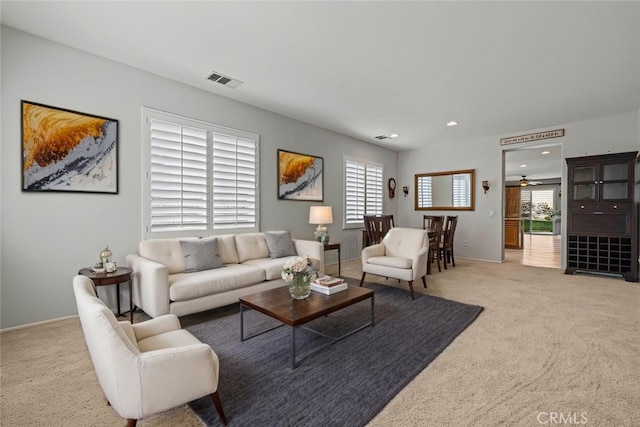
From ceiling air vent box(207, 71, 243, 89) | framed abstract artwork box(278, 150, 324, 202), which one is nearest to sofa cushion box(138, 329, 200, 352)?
ceiling air vent box(207, 71, 243, 89)

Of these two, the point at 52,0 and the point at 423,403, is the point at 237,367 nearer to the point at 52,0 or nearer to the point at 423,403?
the point at 423,403

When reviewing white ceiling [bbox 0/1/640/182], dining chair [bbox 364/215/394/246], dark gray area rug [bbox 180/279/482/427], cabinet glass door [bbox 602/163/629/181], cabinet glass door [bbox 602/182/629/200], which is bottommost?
dark gray area rug [bbox 180/279/482/427]

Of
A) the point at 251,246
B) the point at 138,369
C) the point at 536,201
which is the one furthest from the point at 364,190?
the point at 536,201

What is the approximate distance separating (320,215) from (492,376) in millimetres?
3465

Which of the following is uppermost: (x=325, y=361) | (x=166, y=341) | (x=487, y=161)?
(x=487, y=161)

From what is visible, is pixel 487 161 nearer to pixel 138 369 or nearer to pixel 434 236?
pixel 434 236

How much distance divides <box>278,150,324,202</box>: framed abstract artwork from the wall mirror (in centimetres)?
320

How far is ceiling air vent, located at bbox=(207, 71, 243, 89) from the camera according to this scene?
3536mm

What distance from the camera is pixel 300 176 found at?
208 inches

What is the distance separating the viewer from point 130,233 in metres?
3.38

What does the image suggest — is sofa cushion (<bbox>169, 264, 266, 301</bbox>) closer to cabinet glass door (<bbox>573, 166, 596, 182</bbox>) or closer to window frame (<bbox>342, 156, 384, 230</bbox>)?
window frame (<bbox>342, 156, 384, 230</bbox>)

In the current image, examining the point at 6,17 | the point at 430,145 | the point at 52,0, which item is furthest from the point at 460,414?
the point at 430,145

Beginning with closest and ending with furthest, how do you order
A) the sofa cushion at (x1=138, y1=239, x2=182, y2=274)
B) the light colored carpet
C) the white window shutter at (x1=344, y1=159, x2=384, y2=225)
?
the light colored carpet < the sofa cushion at (x1=138, y1=239, x2=182, y2=274) < the white window shutter at (x1=344, y1=159, x2=384, y2=225)

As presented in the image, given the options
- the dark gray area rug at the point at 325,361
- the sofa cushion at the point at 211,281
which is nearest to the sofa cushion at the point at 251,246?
the sofa cushion at the point at 211,281
